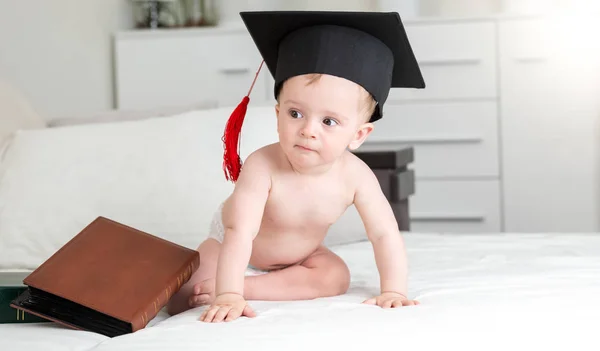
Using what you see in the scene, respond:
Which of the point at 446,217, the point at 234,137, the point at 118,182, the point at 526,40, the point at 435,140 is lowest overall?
the point at 446,217

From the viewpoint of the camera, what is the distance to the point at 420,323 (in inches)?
41.9

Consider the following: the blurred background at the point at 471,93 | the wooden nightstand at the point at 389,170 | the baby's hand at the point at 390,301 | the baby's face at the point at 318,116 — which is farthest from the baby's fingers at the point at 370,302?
the blurred background at the point at 471,93

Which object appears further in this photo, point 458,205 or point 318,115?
point 458,205

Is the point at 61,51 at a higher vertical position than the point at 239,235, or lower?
higher

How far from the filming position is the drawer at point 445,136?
10.4 feet

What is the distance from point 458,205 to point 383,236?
Result: 198cm

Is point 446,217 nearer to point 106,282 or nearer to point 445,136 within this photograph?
point 445,136

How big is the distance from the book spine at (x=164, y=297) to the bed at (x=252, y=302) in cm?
3

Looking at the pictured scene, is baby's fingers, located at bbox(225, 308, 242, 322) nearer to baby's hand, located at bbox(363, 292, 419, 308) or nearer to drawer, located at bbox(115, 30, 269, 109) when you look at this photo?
baby's hand, located at bbox(363, 292, 419, 308)

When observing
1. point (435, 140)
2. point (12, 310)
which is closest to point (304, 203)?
point (12, 310)

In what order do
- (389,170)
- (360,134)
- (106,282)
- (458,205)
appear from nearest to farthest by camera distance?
(106,282) < (360,134) < (389,170) < (458,205)

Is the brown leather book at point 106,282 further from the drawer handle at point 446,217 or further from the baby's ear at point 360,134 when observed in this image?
the drawer handle at point 446,217

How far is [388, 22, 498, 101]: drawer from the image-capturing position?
10.3 ft

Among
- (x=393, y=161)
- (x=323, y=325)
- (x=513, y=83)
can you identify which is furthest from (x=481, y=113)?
(x=323, y=325)
